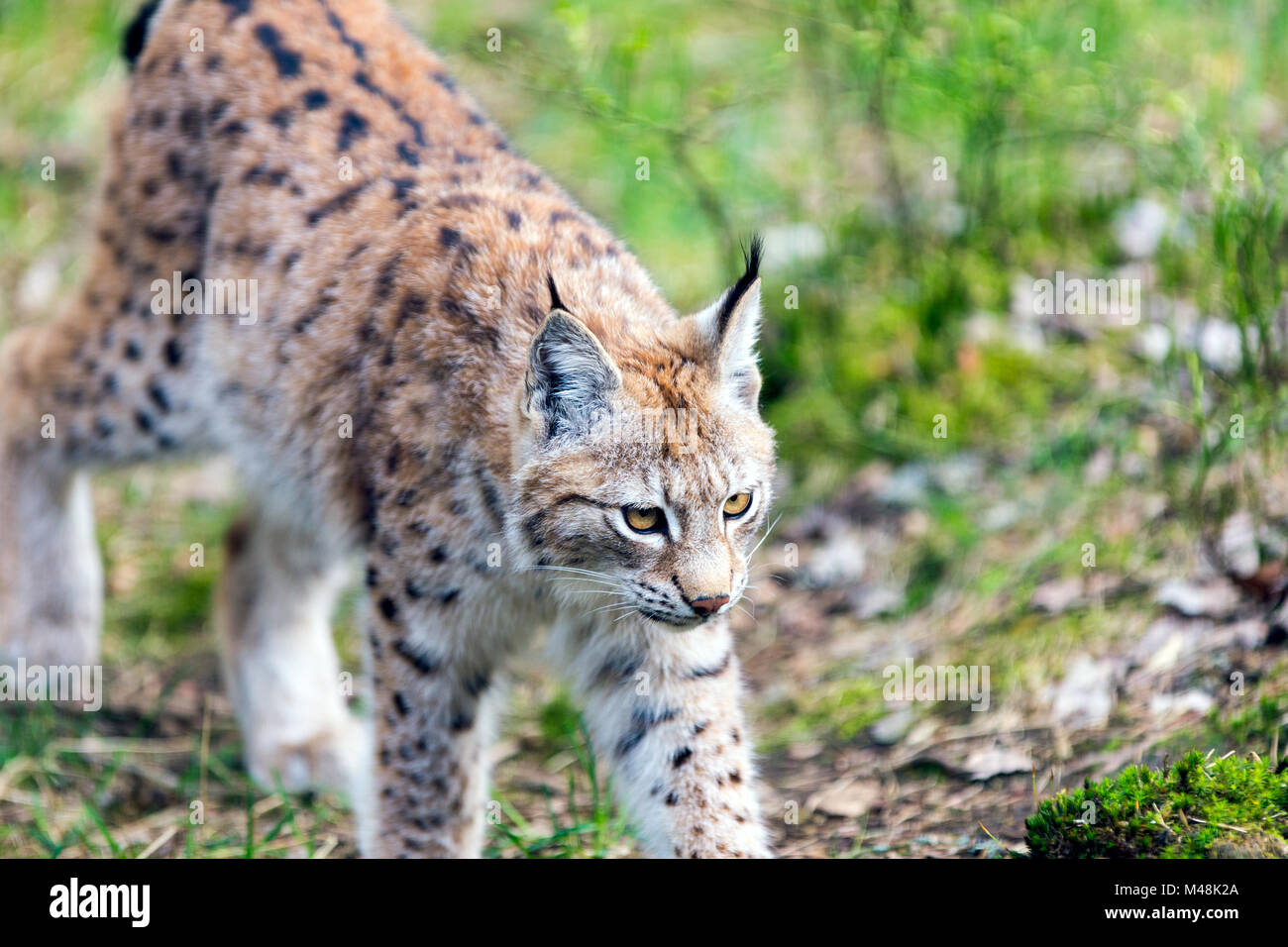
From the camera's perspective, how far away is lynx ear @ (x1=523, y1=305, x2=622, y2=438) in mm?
3549

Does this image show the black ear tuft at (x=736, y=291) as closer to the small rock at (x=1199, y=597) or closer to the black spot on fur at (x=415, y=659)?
the black spot on fur at (x=415, y=659)

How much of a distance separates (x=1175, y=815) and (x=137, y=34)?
14.6ft

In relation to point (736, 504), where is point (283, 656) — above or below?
below

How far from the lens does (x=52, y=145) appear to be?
834 cm

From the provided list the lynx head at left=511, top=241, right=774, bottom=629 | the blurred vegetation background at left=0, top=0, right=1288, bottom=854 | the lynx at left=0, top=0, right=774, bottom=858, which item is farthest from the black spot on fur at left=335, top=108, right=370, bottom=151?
the lynx head at left=511, top=241, right=774, bottom=629

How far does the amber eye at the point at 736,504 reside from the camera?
368 cm

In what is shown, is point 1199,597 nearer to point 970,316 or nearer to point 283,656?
point 970,316

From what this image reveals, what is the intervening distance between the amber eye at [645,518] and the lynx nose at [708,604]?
0.71ft

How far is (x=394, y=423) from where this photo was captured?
4129mm

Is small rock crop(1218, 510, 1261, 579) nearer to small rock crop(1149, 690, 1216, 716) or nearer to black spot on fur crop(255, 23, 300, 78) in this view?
small rock crop(1149, 690, 1216, 716)

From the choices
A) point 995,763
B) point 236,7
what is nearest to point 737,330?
point 995,763

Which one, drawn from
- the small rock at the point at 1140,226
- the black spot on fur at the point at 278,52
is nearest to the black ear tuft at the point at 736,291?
the black spot on fur at the point at 278,52

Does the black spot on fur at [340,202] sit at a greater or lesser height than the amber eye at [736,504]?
greater
